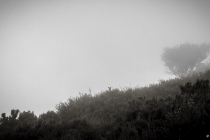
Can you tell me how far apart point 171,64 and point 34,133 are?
35.6 m

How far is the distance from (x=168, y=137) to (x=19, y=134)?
15.1ft

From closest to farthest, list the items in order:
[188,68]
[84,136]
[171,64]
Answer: [84,136] → [188,68] → [171,64]

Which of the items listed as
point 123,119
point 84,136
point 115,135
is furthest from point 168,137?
point 84,136

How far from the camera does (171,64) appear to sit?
113ft

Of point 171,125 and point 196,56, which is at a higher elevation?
point 196,56

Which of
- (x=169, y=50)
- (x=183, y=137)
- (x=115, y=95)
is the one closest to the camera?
(x=183, y=137)

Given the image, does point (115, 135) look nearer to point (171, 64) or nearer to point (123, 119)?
point (123, 119)

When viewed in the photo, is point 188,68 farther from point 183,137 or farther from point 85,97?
point 183,137

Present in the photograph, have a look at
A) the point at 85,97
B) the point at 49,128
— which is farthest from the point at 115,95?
the point at 49,128

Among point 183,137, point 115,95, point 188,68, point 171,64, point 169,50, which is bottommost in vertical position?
point 183,137

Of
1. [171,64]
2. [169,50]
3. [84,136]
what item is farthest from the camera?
[169,50]

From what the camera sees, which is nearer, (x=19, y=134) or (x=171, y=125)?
(x=171, y=125)

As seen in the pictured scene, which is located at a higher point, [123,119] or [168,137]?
[123,119]

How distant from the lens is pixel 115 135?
3.85 metres
